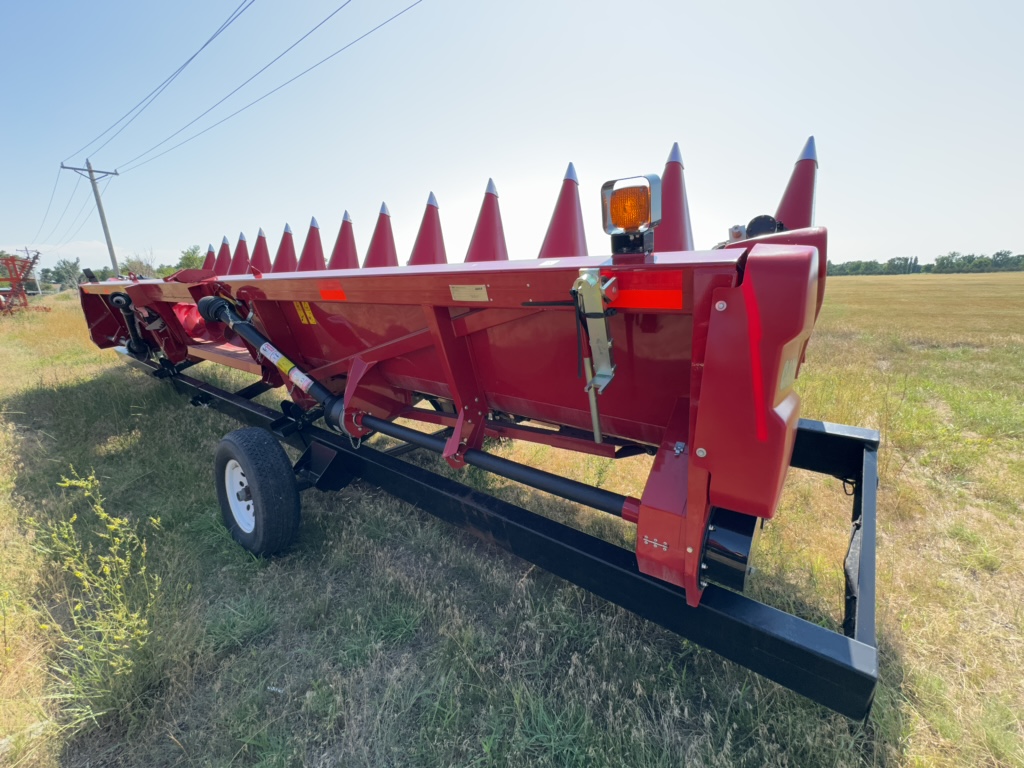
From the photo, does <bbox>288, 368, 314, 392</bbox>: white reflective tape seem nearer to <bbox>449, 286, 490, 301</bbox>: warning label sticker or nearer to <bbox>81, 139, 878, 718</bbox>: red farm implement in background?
<bbox>81, 139, 878, 718</bbox>: red farm implement in background

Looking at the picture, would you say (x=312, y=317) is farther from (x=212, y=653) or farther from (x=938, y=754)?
(x=938, y=754)

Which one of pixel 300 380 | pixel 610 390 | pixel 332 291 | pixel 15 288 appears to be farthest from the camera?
pixel 15 288

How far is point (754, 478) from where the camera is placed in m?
1.38

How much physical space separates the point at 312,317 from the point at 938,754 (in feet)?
11.7

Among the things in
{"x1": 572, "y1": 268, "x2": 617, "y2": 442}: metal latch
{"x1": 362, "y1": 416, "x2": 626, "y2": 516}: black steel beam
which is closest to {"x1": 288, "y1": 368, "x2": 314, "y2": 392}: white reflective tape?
{"x1": 362, "y1": 416, "x2": 626, "y2": 516}: black steel beam

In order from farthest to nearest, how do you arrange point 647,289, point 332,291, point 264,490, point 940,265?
point 940,265, point 264,490, point 332,291, point 647,289

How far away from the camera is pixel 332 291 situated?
2447mm

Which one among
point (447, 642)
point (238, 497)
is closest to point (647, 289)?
point (447, 642)

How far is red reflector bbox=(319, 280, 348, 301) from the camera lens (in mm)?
2396

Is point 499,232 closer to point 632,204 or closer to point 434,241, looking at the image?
point 434,241

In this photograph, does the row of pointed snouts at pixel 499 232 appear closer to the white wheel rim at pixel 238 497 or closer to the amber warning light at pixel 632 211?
the amber warning light at pixel 632 211

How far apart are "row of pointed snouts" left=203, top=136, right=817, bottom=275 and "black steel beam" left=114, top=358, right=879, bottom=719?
1.10 meters

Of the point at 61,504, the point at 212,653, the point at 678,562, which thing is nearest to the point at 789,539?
the point at 678,562

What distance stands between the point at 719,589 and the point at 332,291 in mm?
2172
